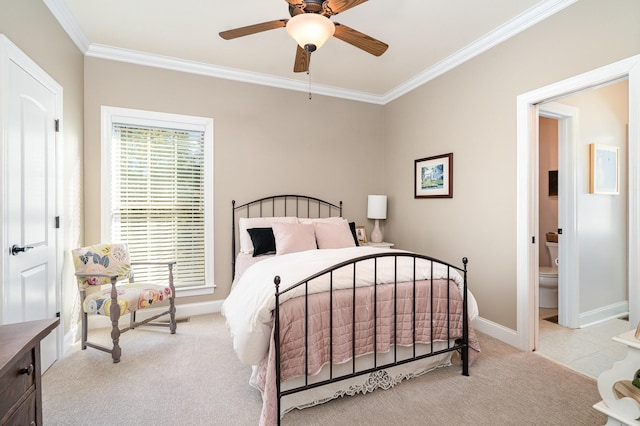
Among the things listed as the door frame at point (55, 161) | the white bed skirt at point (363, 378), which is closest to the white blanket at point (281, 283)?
the white bed skirt at point (363, 378)

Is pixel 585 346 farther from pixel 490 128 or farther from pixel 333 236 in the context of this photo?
pixel 333 236

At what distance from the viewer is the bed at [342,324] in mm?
1785

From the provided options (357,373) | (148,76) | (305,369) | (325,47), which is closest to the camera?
(305,369)

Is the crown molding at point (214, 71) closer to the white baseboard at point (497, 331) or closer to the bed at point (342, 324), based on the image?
the bed at point (342, 324)

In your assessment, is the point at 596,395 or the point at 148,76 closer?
the point at 596,395

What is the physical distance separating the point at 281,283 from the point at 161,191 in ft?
7.55

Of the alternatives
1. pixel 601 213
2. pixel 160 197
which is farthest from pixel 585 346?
pixel 160 197

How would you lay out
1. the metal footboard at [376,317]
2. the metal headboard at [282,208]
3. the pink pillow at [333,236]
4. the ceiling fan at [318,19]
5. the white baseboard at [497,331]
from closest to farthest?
the metal footboard at [376,317] < the ceiling fan at [318,19] < the white baseboard at [497,331] < the pink pillow at [333,236] < the metal headboard at [282,208]

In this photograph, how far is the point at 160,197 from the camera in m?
3.53

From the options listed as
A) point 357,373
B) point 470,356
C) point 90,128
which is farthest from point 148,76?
point 470,356

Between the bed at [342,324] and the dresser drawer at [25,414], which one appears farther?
the bed at [342,324]

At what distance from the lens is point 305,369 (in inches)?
71.7

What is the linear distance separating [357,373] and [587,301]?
2.95 meters

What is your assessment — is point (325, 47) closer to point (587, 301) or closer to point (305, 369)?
point (305, 369)
